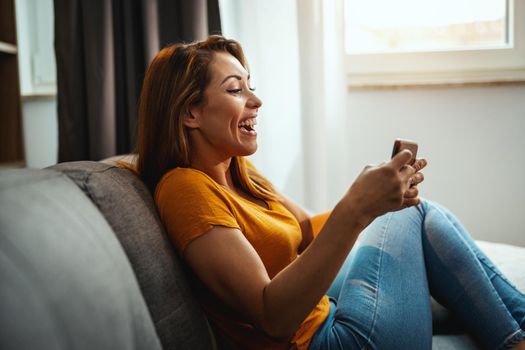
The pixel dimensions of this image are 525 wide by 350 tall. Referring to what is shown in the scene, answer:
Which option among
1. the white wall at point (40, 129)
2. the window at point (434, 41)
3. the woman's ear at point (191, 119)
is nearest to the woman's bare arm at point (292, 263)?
the woman's ear at point (191, 119)

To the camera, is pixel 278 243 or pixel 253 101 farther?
pixel 253 101

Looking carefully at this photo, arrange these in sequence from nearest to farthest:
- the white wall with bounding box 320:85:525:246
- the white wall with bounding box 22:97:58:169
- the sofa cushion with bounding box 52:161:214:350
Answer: the sofa cushion with bounding box 52:161:214:350
the white wall with bounding box 320:85:525:246
the white wall with bounding box 22:97:58:169

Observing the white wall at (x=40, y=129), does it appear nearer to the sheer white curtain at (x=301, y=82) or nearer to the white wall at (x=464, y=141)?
the sheer white curtain at (x=301, y=82)

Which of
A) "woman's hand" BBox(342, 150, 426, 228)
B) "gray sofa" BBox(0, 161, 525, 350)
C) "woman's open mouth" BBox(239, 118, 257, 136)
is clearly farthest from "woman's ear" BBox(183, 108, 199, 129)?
"woman's hand" BBox(342, 150, 426, 228)

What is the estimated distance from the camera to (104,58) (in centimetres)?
208

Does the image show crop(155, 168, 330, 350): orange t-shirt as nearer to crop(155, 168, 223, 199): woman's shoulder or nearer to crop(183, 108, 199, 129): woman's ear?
crop(155, 168, 223, 199): woman's shoulder

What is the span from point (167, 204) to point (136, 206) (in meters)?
0.07

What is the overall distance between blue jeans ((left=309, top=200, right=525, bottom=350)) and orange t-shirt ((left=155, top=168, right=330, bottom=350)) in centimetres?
10

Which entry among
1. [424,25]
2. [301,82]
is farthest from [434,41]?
[301,82]

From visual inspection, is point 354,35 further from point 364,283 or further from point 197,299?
point 197,299

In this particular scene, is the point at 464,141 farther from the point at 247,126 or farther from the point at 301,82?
the point at 247,126

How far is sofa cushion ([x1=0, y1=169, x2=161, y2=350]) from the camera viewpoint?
555 millimetres

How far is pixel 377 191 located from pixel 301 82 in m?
1.28

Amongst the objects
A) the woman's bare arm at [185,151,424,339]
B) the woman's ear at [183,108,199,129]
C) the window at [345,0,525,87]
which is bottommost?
the woman's bare arm at [185,151,424,339]
